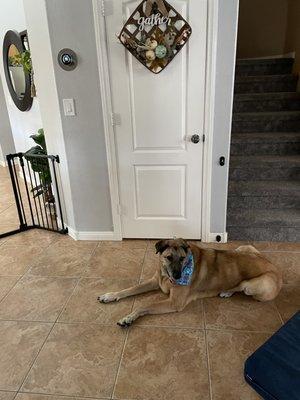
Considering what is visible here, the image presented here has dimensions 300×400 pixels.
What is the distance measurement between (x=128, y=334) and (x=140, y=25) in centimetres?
218

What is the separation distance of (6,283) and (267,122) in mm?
3210

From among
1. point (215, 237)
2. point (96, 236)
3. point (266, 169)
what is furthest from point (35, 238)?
point (266, 169)

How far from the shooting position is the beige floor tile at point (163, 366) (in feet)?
4.72

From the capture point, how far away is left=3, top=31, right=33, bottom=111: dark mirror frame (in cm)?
348

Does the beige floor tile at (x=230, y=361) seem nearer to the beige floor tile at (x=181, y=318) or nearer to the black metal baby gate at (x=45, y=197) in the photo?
the beige floor tile at (x=181, y=318)

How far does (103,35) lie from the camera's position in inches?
88.7

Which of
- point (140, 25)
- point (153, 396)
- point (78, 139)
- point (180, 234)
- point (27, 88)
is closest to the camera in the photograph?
point (153, 396)

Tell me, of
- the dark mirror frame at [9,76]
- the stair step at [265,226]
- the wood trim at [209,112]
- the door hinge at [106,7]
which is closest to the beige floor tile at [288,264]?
the stair step at [265,226]

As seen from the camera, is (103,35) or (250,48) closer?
(103,35)

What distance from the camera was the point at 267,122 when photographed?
3.47 meters

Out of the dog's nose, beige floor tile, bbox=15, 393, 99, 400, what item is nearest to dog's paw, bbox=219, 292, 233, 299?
the dog's nose

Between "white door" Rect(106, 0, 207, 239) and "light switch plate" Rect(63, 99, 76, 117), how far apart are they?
0.35 meters

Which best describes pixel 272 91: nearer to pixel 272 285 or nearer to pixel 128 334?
pixel 272 285

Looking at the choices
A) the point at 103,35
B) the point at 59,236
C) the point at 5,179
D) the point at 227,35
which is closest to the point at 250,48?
the point at 227,35
